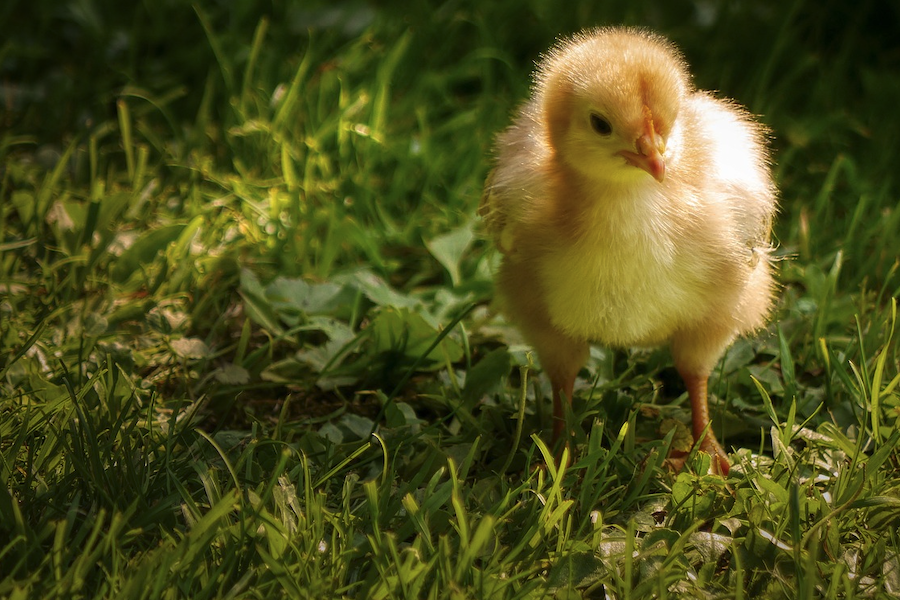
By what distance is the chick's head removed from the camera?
1.95 meters

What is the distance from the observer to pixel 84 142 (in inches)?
139

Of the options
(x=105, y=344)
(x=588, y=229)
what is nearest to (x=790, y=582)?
(x=588, y=229)

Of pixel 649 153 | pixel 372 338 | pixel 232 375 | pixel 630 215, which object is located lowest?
pixel 232 375

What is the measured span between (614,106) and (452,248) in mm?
1201

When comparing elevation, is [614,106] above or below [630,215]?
above

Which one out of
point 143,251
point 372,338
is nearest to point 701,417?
point 372,338

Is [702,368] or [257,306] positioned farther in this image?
[257,306]

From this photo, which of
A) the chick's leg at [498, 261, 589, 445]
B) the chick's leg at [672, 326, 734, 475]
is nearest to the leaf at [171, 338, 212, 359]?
the chick's leg at [498, 261, 589, 445]

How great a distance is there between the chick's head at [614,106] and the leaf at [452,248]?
93 cm

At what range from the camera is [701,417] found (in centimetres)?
244

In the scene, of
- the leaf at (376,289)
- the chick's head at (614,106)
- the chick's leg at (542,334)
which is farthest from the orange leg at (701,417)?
the leaf at (376,289)

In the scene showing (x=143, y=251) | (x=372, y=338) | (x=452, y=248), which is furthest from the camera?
(x=452, y=248)

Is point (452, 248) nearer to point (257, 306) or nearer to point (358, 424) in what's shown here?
point (257, 306)

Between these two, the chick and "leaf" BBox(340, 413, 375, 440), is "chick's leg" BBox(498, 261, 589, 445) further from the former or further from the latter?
"leaf" BBox(340, 413, 375, 440)
